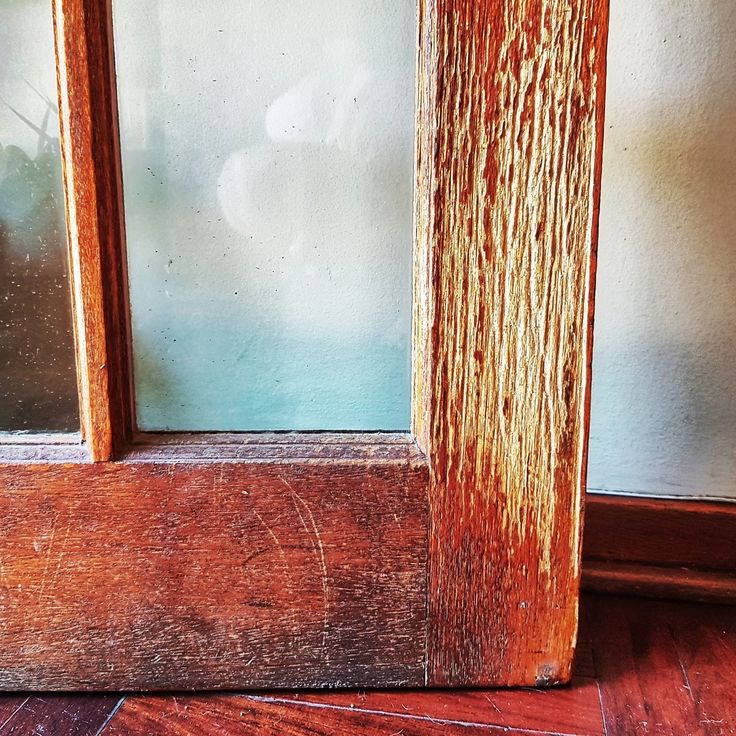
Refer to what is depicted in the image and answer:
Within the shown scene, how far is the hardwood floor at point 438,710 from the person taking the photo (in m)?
0.50

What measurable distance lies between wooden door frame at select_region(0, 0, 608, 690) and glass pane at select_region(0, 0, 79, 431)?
3cm

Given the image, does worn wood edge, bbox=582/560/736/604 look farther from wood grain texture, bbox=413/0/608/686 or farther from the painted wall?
wood grain texture, bbox=413/0/608/686

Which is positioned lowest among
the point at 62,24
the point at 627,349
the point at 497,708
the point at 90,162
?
the point at 497,708

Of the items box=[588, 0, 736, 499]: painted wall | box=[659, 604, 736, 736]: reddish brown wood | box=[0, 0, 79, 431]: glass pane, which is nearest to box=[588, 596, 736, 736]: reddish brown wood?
box=[659, 604, 736, 736]: reddish brown wood

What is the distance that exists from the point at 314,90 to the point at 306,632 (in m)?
0.47

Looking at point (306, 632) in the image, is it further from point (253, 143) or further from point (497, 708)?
Result: point (253, 143)

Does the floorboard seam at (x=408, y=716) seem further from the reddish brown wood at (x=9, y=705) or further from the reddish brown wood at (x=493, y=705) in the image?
the reddish brown wood at (x=9, y=705)

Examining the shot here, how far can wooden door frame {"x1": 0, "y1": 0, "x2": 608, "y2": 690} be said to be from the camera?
18.6 inches

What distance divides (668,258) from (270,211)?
43cm

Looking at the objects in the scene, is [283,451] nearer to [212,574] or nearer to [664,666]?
[212,574]

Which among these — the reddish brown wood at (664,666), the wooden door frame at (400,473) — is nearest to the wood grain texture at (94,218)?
the wooden door frame at (400,473)

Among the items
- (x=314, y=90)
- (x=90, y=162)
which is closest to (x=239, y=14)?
(x=314, y=90)

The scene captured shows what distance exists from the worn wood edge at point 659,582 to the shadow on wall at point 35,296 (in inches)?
22.8

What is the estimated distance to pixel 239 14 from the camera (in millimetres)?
542
